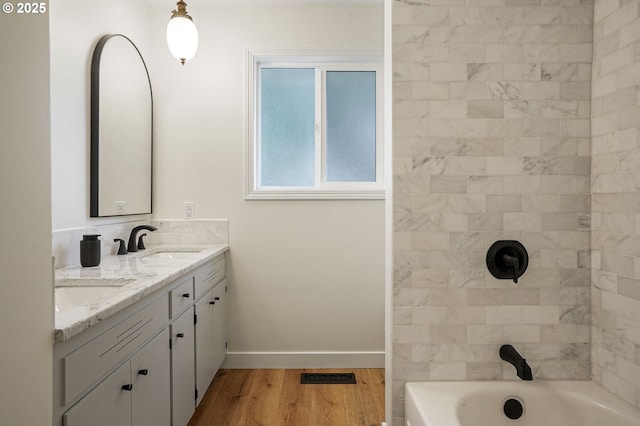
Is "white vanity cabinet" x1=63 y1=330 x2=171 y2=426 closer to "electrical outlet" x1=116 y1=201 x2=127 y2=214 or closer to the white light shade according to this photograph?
"electrical outlet" x1=116 y1=201 x2=127 y2=214

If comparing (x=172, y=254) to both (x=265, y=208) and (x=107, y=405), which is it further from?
(x=107, y=405)

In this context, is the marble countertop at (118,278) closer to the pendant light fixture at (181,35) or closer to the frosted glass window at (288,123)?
the frosted glass window at (288,123)

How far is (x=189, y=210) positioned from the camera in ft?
9.06

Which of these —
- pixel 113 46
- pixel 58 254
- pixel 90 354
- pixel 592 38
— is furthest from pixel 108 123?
pixel 592 38

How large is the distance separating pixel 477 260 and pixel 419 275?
240 mm

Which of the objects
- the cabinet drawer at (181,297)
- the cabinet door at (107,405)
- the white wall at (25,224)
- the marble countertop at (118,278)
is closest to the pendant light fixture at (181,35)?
the marble countertop at (118,278)

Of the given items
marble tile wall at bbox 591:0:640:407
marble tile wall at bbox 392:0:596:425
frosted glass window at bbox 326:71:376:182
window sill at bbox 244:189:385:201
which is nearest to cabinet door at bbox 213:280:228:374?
window sill at bbox 244:189:385:201

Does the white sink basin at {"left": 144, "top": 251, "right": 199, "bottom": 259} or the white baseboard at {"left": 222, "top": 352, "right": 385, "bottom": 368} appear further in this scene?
the white baseboard at {"left": 222, "top": 352, "right": 385, "bottom": 368}

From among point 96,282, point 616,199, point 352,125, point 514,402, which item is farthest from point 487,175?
point 96,282

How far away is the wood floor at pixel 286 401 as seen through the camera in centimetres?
212

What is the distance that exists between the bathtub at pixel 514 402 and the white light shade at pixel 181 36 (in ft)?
7.14

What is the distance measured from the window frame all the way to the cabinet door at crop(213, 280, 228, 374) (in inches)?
27.8

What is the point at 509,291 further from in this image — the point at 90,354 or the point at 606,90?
the point at 90,354

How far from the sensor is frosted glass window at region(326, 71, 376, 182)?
2.91m
